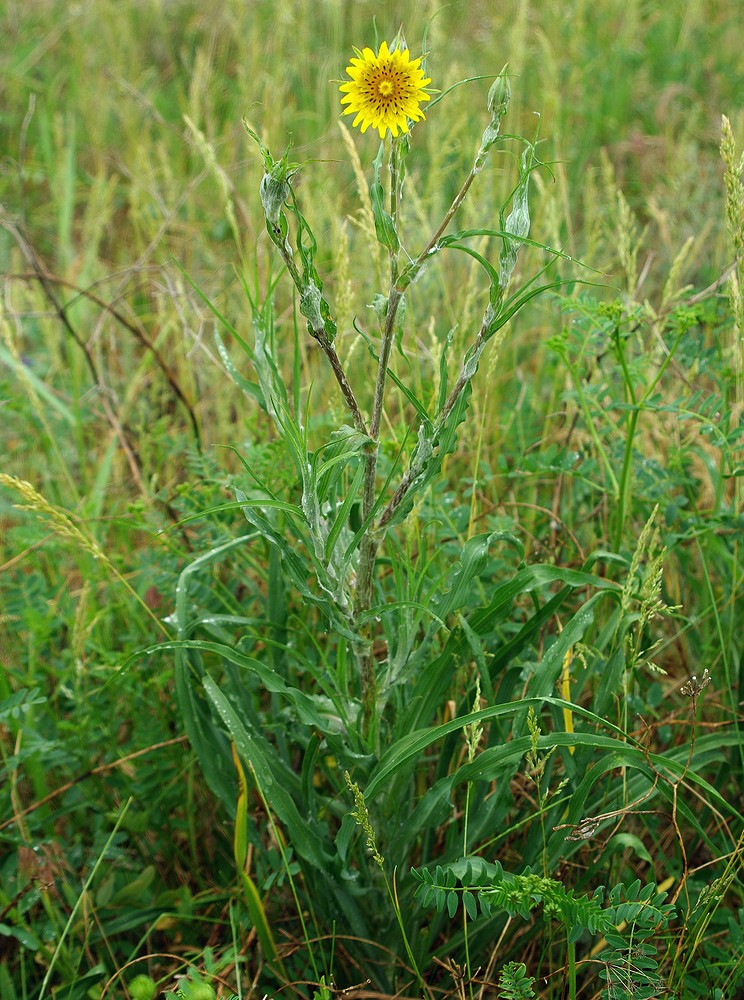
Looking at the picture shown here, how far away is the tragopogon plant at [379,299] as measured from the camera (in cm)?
88

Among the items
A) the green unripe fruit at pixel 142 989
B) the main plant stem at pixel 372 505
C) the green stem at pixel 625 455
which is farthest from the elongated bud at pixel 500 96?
the green unripe fruit at pixel 142 989

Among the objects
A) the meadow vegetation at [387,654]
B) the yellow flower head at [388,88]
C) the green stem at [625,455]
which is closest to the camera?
the yellow flower head at [388,88]

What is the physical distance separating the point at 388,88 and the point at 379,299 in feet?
0.68

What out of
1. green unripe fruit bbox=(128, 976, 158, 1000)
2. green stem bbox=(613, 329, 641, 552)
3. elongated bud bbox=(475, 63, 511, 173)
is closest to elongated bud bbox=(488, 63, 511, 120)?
elongated bud bbox=(475, 63, 511, 173)

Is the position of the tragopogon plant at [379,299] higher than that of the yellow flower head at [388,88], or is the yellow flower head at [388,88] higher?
the yellow flower head at [388,88]

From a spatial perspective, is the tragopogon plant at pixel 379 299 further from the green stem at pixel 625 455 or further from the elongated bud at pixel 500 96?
the green stem at pixel 625 455

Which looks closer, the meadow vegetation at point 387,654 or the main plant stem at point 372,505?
the main plant stem at point 372,505

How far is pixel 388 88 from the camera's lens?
0.88 meters

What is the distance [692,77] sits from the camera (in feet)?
11.8

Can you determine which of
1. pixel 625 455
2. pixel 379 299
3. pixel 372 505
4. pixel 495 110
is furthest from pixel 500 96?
pixel 625 455

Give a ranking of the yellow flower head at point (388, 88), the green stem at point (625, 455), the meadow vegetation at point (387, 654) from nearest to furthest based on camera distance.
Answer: the yellow flower head at point (388, 88), the meadow vegetation at point (387, 654), the green stem at point (625, 455)

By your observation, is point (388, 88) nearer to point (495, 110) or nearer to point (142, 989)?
point (495, 110)

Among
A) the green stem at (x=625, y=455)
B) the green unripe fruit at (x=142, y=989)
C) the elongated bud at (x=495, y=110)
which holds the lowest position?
the green unripe fruit at (x=142, y=989)

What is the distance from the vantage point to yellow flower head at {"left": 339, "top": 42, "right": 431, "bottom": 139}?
2.89ft
